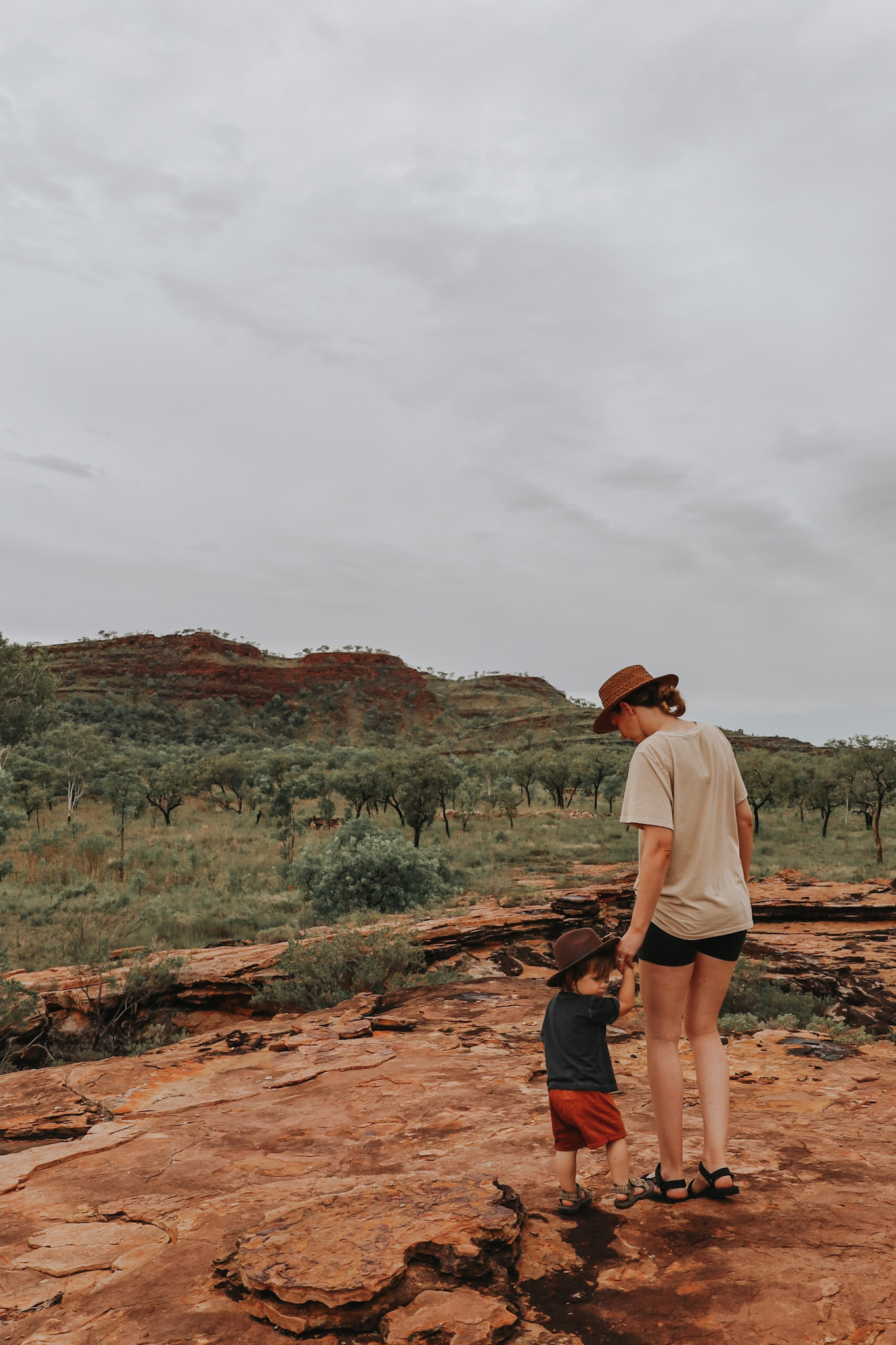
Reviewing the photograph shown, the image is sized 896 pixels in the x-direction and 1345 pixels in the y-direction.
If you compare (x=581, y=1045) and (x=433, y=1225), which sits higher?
(x=581, y=1045)

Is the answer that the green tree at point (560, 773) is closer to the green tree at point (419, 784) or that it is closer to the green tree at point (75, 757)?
the green tree at point (419, 784)

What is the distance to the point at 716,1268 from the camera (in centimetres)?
234

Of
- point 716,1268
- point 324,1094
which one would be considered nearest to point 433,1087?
point 324,1094

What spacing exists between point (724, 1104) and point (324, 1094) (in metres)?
3.02

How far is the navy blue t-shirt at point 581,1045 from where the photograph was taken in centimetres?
306

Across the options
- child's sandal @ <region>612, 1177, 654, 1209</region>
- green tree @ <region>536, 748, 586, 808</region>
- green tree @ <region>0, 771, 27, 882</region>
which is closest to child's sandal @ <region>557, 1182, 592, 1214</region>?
child's sandal @ <region>612, 1177, 654, 1209</region>

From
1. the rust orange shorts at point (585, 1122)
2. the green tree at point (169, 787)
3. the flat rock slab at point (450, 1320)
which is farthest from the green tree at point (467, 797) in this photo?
the flat rock slab at point (450, 1320)

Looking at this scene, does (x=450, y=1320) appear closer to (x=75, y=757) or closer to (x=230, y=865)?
(x=230, y=865)

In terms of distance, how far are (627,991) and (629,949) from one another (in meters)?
0.25

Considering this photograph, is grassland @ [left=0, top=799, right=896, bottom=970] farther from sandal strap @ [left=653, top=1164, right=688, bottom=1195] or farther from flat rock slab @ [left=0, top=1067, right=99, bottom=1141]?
sandal strap @ [left=653, top=1164, right=688, bottom=1195]

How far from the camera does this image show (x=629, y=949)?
9.27 ft

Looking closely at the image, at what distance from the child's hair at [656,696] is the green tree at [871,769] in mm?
28983

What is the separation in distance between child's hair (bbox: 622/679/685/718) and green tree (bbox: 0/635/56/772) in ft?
107

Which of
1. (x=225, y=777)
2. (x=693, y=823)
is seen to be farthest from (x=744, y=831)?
(x=225, y=777)
